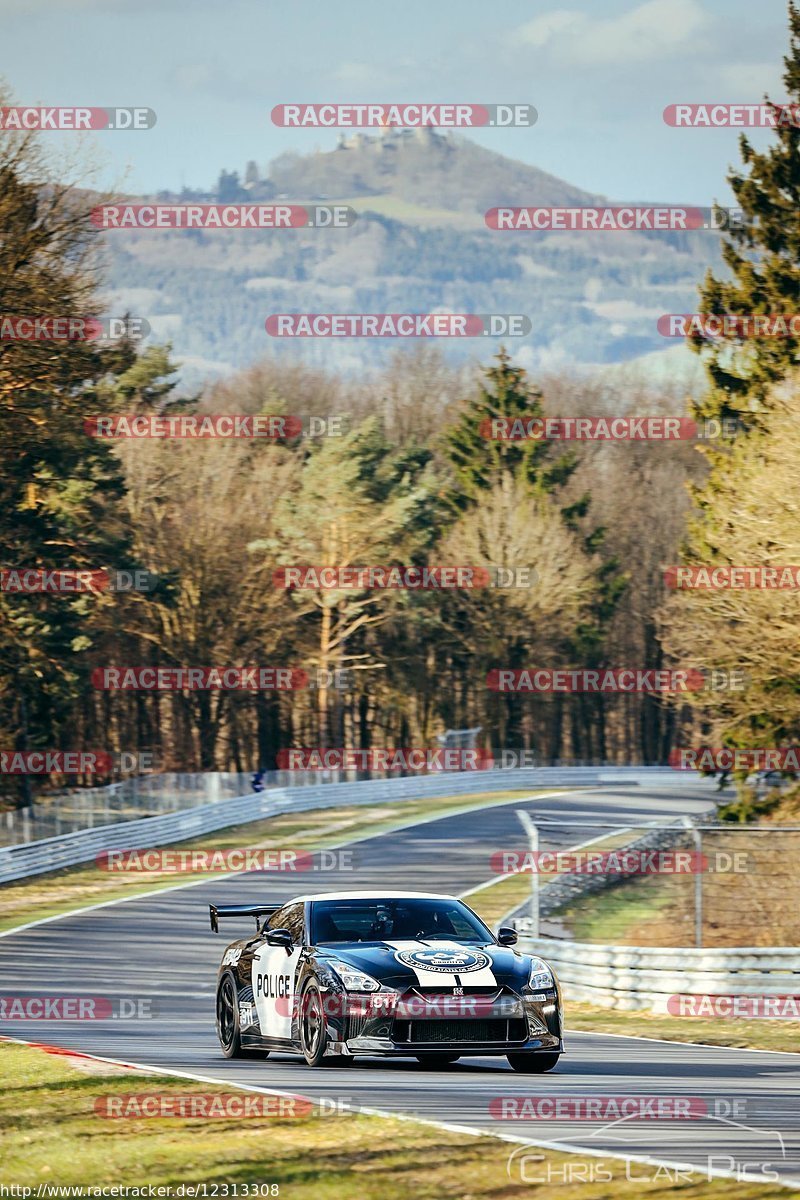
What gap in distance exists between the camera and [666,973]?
20625 millimetres

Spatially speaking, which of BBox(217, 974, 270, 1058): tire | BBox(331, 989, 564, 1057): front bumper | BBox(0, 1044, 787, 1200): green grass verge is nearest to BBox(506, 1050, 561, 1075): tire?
BBox(331, 989, 564, 1057): front bumper

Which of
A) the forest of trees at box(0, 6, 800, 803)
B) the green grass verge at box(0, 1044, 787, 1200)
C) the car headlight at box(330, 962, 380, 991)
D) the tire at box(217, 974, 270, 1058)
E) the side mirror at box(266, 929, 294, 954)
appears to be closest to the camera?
the green grass verge at box(0, 1044, 787, 1200)

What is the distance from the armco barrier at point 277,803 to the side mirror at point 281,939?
25.2 meters

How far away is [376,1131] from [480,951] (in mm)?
3527

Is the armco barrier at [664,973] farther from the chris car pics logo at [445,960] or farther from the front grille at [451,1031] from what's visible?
the front grille at [451,1031]

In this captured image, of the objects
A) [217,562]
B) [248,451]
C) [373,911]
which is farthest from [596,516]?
[373,911]

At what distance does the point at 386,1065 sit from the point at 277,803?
40.4 meters

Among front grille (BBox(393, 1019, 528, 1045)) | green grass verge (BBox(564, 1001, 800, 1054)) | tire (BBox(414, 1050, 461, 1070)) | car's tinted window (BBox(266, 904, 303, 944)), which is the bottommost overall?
green grass verge (BBox(564, 1001, 800, 1054))

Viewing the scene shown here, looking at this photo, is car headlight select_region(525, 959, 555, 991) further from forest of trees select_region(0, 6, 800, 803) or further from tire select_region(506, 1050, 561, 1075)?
forest of trees select_region(0, 6, 800, 803)

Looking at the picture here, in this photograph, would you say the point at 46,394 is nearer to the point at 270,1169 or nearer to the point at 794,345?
the point at 794,345

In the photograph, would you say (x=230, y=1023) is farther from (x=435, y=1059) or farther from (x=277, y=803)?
(x=277, y=803)

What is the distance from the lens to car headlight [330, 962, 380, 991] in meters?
12.2

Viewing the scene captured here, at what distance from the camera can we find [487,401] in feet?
271

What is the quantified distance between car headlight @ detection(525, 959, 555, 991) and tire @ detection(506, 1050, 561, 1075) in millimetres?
444
